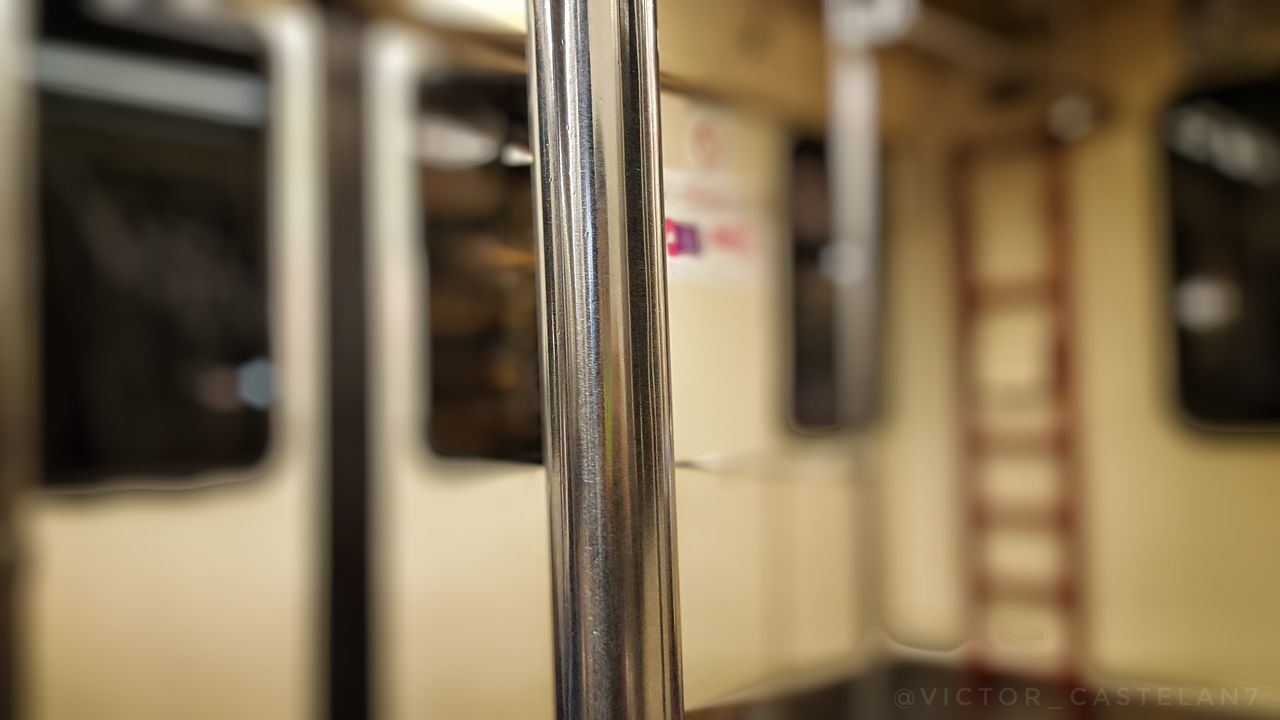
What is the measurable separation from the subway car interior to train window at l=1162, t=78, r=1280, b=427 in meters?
0.01

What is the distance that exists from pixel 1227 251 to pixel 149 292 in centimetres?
266

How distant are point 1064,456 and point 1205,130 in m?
1.02

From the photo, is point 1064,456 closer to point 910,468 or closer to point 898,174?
point 910,468

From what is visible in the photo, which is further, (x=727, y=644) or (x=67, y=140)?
(x=67, y=140)

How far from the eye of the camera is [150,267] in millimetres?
2127

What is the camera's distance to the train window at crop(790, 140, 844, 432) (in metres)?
3.28

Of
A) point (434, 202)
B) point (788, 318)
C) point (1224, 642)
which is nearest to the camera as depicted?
point (434, 202)

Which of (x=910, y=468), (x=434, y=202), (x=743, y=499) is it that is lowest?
(x=910, y=468)

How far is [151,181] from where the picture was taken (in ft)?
7.01

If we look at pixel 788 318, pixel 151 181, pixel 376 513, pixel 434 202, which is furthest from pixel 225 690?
pixel 788 318

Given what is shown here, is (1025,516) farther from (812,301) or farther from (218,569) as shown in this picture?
(218,569)

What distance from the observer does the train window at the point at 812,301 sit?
3.28 m

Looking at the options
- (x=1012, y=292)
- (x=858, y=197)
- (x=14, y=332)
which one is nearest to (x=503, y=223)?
(x=14, y=332)

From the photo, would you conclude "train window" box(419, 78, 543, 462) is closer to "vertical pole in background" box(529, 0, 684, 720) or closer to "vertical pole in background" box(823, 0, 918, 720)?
"vertical pole in background" box(529, 0, 684, 720)
